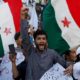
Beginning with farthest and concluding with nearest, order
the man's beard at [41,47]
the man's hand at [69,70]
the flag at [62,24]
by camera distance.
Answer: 1. the flag at [62,24]
2. the man's beard at [41,47]
3. the man's hand at [69,70]

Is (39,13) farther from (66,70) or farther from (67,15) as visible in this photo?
(66,70)

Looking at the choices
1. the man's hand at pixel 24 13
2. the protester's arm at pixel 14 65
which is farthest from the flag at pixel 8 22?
the man's hand at pixel 24 13

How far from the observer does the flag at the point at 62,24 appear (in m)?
5.38

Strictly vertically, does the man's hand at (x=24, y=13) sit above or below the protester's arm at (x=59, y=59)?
above

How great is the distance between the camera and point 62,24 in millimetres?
5551

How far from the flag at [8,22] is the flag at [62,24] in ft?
2.17

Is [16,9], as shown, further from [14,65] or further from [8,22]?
[14,65]

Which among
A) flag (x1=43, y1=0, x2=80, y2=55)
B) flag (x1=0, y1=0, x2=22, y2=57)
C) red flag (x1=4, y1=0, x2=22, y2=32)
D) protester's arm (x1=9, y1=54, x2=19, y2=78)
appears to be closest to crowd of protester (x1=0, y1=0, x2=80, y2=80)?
protester's arm (x1=9, y1=54, x2=19, y2=78)

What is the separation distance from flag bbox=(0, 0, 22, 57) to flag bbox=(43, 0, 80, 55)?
663mm

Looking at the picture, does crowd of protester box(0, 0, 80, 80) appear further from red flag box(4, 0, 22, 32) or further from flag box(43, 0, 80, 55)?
red flag box(4, 0, 22, 32)

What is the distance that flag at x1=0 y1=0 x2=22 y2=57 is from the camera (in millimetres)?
6117

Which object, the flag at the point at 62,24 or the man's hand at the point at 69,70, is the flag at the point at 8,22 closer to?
the flag at the point at 62,24

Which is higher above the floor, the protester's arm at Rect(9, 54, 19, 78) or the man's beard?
the man's beard

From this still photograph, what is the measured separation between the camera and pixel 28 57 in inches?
202
